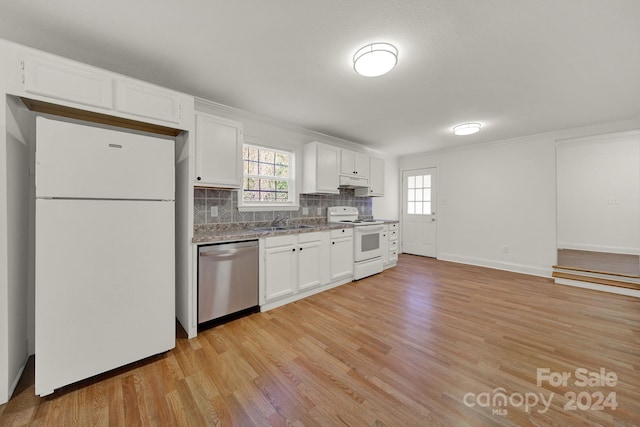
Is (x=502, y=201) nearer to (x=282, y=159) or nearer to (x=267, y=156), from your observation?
(x=282, y=159)

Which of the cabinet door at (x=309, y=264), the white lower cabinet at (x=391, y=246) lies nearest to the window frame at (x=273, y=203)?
the cabinet door at (x=309, y=264)

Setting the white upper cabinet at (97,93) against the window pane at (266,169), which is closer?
the white upper cabinet at (97,93)

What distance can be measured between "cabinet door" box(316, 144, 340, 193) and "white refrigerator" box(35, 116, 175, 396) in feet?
7.22

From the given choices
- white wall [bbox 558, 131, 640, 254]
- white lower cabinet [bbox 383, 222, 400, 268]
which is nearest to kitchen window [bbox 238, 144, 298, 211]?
white lower cabinet [bbox 383, 222, 400, 268]

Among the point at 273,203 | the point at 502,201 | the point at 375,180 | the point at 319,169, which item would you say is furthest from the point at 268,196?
the point at 502,201

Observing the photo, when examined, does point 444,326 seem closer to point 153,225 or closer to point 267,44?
point 153,225

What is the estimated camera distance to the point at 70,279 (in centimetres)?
157

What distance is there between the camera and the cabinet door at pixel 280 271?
275 cm

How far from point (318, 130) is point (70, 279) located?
3.47 m

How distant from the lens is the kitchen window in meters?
3.33

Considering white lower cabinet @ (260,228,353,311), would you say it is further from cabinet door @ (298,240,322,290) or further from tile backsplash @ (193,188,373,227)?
tile backsplash @ (193,188,373,227)

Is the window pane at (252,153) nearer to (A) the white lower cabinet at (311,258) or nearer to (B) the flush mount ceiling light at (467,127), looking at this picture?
(A) the white lower cabinet at (311,258)

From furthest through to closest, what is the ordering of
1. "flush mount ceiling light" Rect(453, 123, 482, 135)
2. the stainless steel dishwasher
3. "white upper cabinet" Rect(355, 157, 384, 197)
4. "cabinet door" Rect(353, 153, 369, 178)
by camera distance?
"white upper cabinet" Rect(355, 157, 384, 197), "cabinet door" Rect(353, 153, 369, 178), "flush mount ceiling light" Rect(453, 123, 482, 135), the stainless steel dishwasher

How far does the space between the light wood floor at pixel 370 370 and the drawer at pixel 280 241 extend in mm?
766
